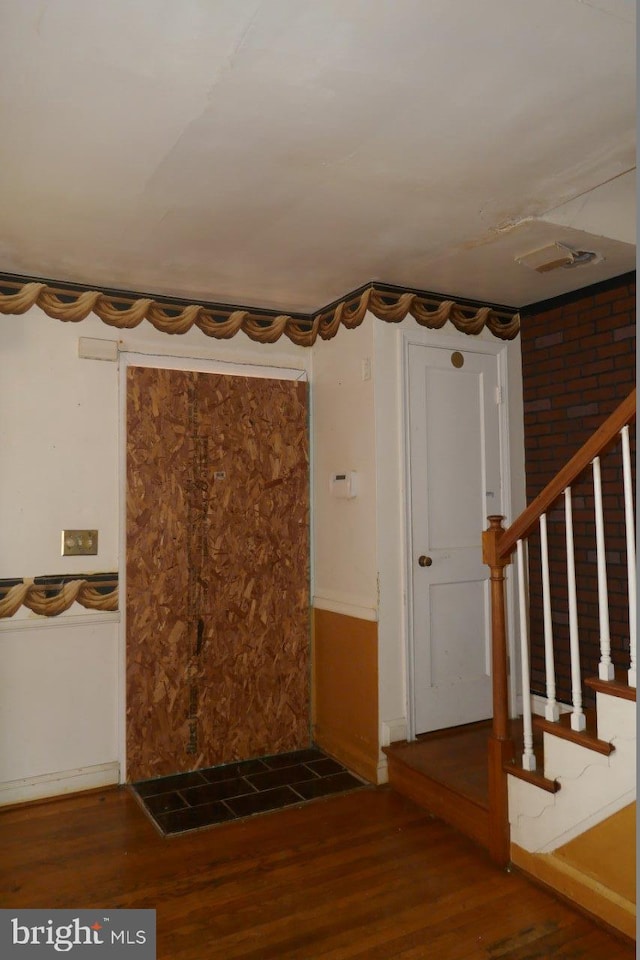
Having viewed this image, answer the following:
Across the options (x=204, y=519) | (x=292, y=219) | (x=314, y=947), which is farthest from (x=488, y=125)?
(x=314, y=947)

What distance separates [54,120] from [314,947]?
2.86 meters

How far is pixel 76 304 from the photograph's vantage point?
12.3 feet

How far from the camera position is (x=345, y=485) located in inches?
157

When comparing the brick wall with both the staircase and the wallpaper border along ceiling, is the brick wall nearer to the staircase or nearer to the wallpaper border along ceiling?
the wallpaper border along ceiling

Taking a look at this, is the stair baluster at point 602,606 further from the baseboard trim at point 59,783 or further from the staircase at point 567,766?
the baseboard trim at point 59,783

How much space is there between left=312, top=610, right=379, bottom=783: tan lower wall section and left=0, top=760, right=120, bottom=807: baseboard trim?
4.06 feet

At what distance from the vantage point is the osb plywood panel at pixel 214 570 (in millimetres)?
3852

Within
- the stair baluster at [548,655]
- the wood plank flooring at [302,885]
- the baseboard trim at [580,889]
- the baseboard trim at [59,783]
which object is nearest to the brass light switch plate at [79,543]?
the baseboard trim at [59,783]

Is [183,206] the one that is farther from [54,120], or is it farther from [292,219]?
[54,120]

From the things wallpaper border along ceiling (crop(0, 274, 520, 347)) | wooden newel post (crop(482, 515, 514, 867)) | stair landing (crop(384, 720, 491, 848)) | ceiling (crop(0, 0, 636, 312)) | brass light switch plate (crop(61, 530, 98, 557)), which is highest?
ceiling (crop(0, 0, 636, 312))

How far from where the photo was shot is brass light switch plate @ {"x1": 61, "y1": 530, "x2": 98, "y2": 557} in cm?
368

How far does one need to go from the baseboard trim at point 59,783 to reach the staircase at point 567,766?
1748 mm

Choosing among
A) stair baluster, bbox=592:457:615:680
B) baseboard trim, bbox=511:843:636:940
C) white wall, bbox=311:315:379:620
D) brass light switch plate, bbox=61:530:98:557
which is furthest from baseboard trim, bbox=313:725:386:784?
brass light switch plate, bbox=61:530:98:557

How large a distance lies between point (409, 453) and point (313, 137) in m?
1.92
